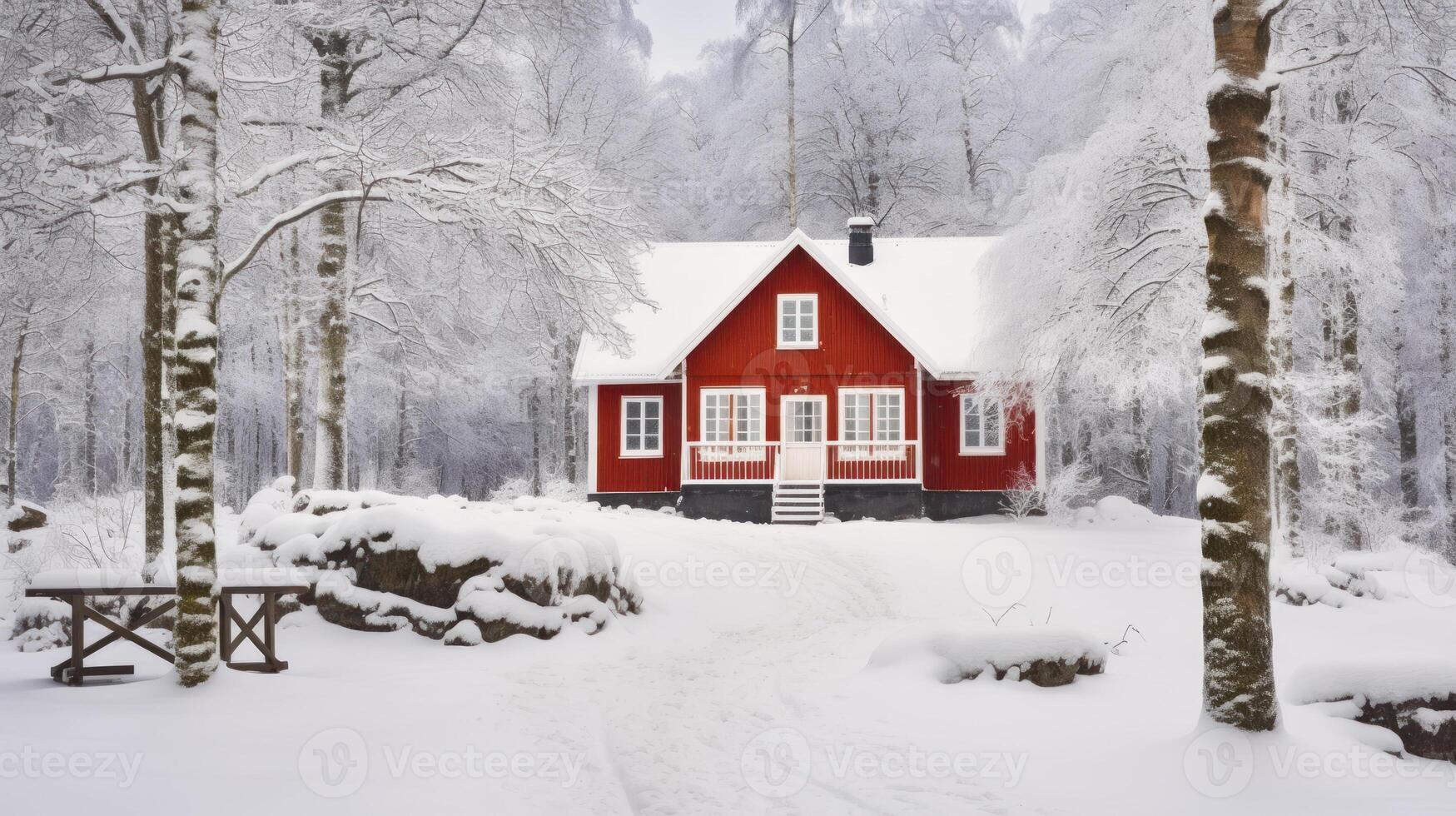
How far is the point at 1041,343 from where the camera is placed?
648 inches

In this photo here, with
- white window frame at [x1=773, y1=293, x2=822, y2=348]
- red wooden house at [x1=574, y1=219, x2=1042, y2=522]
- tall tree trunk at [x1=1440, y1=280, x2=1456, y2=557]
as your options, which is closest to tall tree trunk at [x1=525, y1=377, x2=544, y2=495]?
red wooden house at [x1=574, y1=219, x2=1042, y2=522]

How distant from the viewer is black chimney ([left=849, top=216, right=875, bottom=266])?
2642 centimetres

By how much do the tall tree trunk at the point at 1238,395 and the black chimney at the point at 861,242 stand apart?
20160 mm

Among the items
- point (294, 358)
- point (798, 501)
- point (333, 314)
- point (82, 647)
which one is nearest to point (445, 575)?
point (82, 647)

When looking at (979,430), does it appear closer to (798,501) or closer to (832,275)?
(798,501)

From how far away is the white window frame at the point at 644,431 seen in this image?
78.8 feet

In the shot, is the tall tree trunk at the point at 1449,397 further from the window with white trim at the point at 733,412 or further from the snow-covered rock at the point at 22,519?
the snow-covered rock at the point at 22,519

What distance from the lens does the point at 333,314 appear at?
45.9 feet

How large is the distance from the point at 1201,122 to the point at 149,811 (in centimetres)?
1461

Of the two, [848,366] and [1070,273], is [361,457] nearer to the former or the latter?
[848,366]

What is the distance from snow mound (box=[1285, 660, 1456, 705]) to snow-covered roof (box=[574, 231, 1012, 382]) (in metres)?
13.5

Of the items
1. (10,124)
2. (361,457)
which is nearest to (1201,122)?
(10,124)

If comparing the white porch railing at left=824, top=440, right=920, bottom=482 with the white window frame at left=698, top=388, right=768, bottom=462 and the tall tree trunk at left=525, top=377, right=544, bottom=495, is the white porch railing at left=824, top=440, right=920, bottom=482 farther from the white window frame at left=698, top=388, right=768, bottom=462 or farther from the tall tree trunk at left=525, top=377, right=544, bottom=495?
the tall tree trunk at left=525, top=377, right=544, bottom=495

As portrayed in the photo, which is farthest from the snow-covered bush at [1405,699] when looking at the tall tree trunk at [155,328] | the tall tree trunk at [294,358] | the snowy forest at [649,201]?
the tall tree trunk at [294,358]
